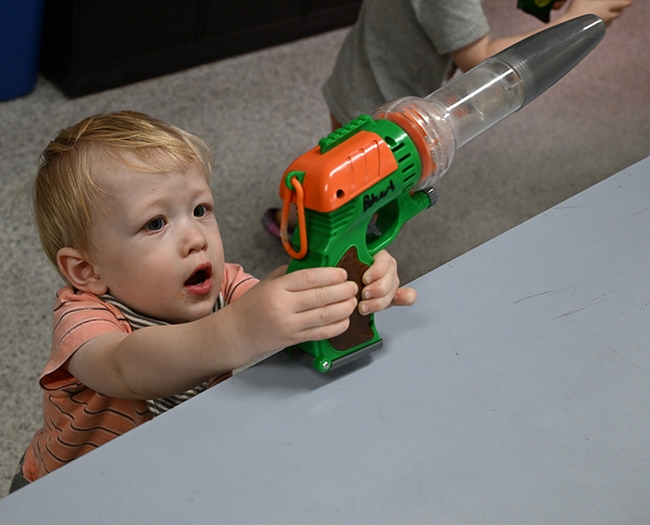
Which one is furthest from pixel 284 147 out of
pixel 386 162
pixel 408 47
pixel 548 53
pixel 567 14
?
pixel 386 162

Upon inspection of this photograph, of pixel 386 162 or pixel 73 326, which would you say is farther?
pixel 73 326

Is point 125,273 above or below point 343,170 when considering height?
below

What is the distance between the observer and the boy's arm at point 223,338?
21.6 inches

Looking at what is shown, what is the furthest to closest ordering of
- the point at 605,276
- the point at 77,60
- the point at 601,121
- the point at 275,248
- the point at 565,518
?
the point at 601,121 → the point at 77,60 → the point at 275,248 → the point at 605,276 → the point at 565,518

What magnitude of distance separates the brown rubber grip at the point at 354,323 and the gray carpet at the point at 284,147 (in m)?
0.93

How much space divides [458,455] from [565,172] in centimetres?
160

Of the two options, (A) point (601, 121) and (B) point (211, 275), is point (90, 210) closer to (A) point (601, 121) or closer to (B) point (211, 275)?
(B) point (211, 275)

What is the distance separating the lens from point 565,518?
0.50 meters

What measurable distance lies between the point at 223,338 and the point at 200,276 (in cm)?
19

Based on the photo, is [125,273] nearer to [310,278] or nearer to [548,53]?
[310,278]

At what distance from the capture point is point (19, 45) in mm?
1836

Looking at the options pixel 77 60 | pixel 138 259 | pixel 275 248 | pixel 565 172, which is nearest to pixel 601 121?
pixel 565 172

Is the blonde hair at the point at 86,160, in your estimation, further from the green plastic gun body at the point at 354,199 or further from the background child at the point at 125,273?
the green plastic gun body at the point at 354,199

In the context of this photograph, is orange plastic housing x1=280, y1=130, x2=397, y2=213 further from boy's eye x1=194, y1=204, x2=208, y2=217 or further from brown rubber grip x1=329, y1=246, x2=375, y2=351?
boy's eye x1=194, y1=204, x2=208, y2=217
